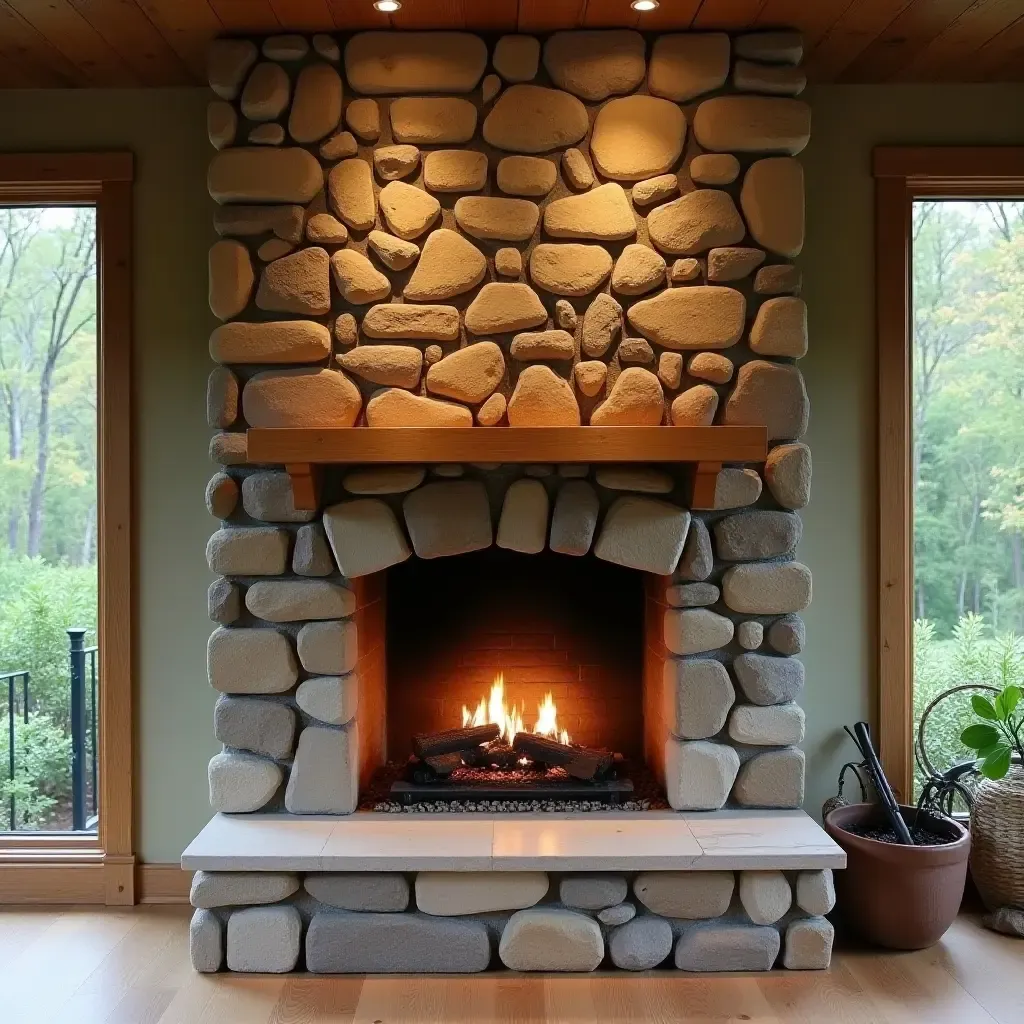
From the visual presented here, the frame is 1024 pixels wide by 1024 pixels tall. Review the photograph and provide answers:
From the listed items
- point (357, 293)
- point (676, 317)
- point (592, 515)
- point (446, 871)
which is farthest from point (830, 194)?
point (446, 871)

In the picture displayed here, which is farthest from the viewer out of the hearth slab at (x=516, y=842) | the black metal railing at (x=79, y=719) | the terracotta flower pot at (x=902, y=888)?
→ the black metal railing at (x=79, y=719)

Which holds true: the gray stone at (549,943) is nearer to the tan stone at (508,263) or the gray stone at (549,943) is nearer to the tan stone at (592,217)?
the tan stone at (508,263)

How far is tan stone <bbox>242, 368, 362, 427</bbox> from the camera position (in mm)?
2891

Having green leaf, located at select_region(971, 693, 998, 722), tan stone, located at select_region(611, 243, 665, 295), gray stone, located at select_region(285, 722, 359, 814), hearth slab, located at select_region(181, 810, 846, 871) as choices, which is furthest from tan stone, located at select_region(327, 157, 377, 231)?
green leaf, located at select_region(971, 693, 998, 722)

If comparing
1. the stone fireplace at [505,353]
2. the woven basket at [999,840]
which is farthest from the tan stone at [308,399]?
the woven basket at [999,840]

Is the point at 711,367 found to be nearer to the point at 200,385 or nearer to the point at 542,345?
the point at 542,345

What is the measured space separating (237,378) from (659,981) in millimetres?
1968

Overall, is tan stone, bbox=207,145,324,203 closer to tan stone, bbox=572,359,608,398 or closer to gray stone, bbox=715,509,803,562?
tan stone, bbox=572,359,608,398

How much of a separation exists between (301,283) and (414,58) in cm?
69

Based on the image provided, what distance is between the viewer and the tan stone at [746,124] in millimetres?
2889

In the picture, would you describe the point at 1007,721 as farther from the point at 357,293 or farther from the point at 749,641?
the point at 357,293

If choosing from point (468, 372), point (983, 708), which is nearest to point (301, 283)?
point (468, 372)

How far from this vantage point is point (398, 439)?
270 centimetres

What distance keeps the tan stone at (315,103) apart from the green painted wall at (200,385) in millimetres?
506
